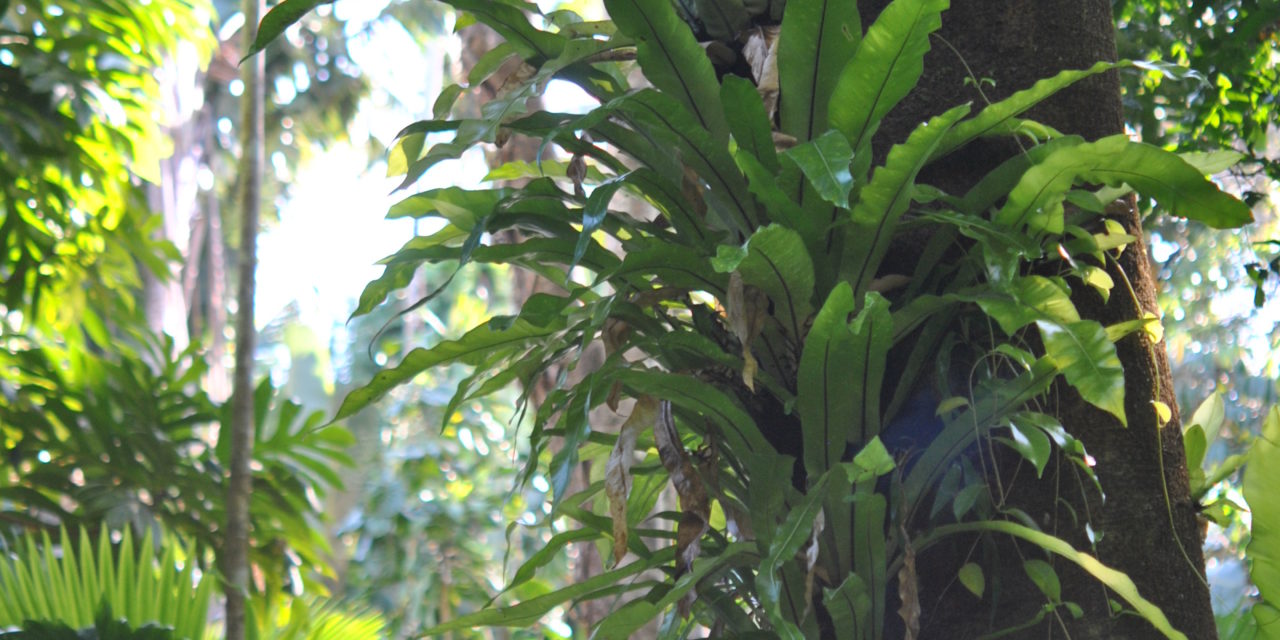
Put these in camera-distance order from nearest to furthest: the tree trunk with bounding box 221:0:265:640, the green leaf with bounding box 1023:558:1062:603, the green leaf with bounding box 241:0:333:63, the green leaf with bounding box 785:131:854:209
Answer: the green leaf with bounding box 785:131:854:209 → the green leaf with bounding box 1023:558:1062:603 → the green leaf with bounding box 241:0:333:63 → the tree trunk with bounding box 221:0:265:640

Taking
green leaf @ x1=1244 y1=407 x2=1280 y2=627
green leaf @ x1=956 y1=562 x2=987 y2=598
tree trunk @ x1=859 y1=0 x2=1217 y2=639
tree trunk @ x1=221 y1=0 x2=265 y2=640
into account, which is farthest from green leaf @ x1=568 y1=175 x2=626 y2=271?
tree trunk @ x1=221 y1=0 x2=265 y2=640

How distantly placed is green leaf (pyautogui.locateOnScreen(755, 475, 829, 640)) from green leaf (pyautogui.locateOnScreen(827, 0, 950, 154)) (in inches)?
12.0

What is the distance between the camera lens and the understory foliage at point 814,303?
36.3 inches

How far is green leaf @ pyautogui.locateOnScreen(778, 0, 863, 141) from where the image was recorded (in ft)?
3.17

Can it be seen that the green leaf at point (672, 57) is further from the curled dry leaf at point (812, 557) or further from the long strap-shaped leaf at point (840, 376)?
the curled dry leaf at point (812, 557)

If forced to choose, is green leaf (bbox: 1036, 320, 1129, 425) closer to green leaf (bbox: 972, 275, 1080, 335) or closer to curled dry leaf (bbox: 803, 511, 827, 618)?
green leaf (bbox: 972, 275, 1080, 335)

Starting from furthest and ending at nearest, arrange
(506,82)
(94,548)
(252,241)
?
(94,548) < (252,241) < (506,82)

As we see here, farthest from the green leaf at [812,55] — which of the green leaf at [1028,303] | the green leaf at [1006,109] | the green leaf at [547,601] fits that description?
the green leaf at [547,601]

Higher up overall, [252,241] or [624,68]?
[252,241]

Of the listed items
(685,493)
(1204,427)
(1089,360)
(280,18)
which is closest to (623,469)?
(685,493)

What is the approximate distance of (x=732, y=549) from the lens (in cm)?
102

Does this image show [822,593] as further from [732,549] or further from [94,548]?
[94,548]

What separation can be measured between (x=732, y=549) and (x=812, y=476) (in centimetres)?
10

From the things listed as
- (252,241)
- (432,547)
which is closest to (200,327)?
(432,547)
